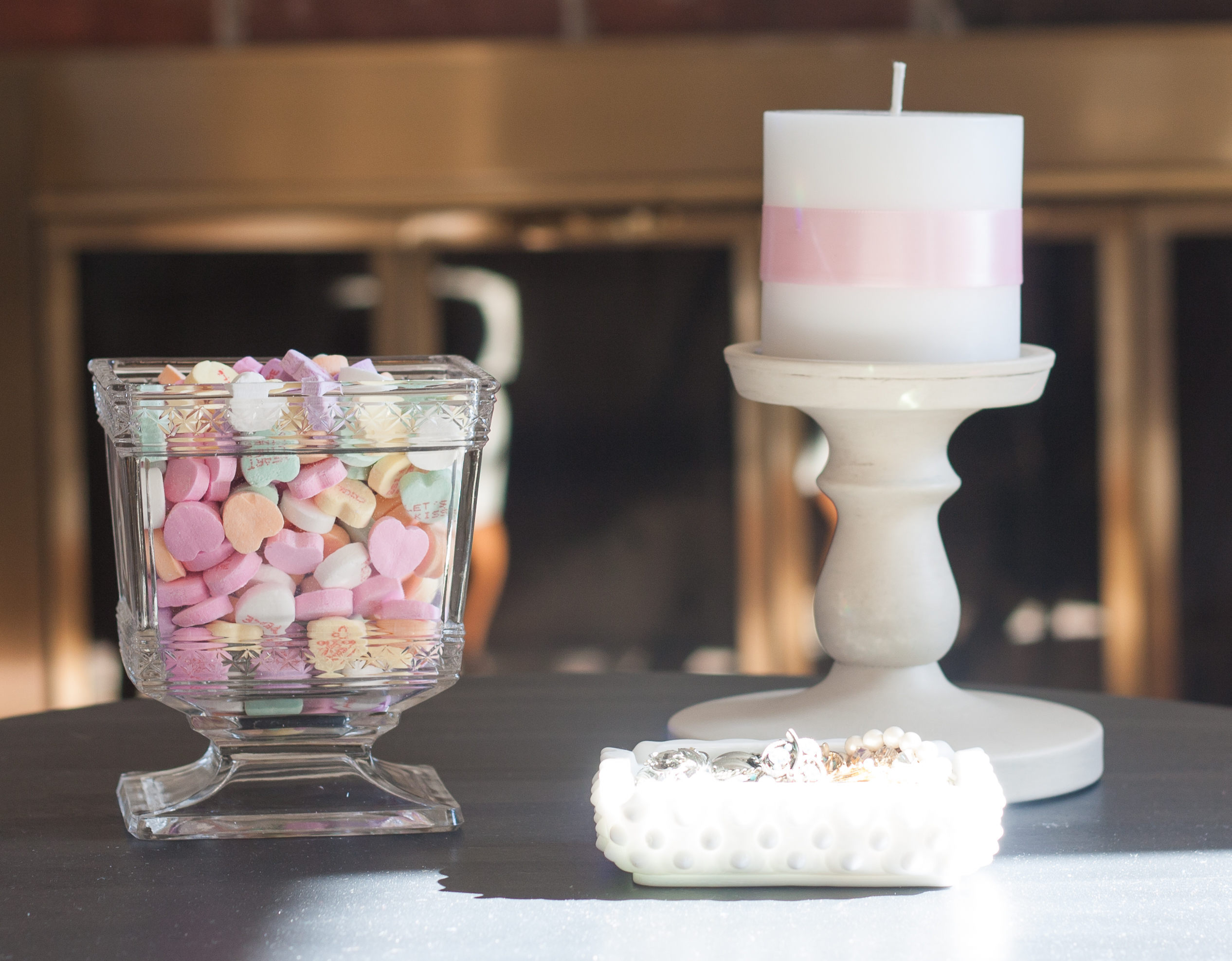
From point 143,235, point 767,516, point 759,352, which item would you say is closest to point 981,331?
point 759,352

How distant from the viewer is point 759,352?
715 mm

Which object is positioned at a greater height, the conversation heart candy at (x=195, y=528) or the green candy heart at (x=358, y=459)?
the green candy heart at (x=358, y=459)

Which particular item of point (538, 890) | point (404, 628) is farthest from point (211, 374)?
point (538, 890)

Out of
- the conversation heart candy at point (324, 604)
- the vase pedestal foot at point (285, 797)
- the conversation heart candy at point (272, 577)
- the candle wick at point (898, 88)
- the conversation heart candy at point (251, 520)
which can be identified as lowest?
the vase pedestal foot at point (285, 797)

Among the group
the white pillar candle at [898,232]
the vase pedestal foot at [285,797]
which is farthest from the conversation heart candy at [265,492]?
the white pillar candle at [898,232]

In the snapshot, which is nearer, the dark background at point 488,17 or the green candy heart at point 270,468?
the green candy heart at point 270,468

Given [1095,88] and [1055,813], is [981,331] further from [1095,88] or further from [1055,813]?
[1095,88]

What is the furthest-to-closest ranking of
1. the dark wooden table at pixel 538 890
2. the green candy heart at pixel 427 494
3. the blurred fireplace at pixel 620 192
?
the blurred fireplace at pixel 620 192 → the green candy heart at pixel 427 494 → the dark wooden table at pixel 538 890

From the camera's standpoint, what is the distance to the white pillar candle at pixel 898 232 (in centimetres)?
65

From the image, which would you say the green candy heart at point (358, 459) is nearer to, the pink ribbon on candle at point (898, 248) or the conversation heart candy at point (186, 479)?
the conversation heart candy at point (186, 479)

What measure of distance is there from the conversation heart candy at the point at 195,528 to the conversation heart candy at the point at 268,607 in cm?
2

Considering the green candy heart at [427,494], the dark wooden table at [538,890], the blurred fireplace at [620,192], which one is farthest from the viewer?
the blurred fireplace at [620,192]

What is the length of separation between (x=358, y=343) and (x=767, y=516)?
46 centimetres

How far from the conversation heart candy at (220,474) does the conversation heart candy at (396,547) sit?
5 centimetres
